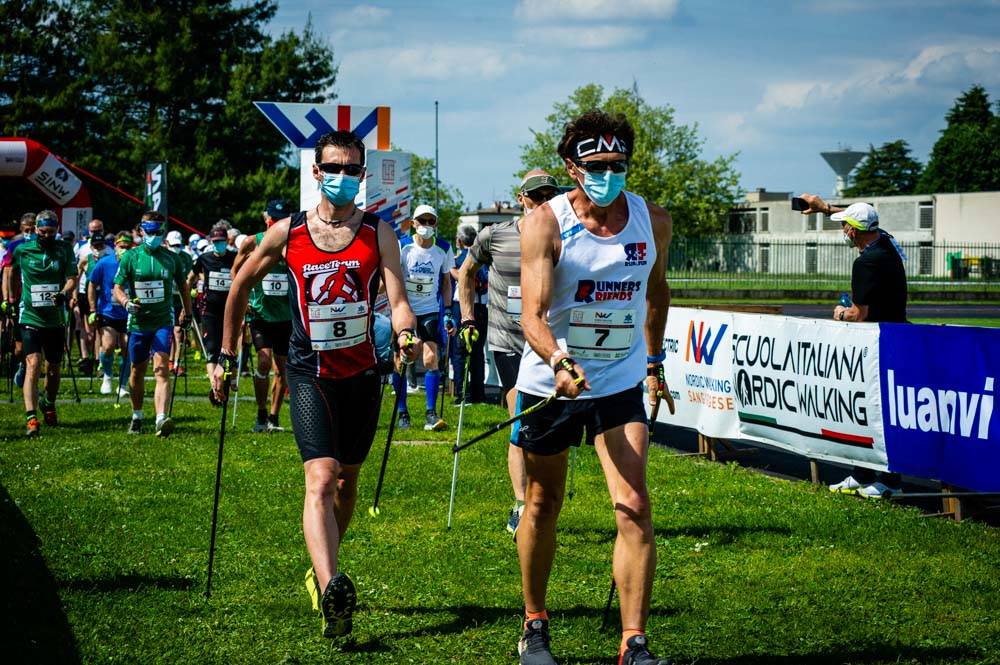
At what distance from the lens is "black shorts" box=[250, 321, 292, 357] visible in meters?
13.0

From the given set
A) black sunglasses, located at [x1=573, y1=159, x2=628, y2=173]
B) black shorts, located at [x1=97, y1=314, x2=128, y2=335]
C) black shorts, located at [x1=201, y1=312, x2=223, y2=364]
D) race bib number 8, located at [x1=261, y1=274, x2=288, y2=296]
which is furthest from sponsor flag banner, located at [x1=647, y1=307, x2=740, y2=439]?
black shorts, located at [x1=97, y1=314, x2=128, y2=335]

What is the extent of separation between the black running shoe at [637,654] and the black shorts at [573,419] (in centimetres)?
88

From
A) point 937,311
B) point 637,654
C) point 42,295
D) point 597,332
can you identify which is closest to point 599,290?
point 597,332

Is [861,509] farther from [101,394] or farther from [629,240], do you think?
[101,394]

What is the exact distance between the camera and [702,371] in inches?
482

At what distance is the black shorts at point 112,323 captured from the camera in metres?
16.3

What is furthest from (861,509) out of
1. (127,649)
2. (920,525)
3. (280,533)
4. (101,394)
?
(101,394)

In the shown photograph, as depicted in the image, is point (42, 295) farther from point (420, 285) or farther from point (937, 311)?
point (937, 311)

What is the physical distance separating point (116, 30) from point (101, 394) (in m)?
42.0

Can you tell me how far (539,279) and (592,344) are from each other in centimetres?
40

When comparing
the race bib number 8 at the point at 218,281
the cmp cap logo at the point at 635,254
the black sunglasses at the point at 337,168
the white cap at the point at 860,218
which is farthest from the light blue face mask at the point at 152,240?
the cmp cap logo at the point at 635,254

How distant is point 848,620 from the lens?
6.01 meters

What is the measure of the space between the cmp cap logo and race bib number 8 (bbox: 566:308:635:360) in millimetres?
211

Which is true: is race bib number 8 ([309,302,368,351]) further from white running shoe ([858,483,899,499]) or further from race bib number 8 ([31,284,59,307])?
race bib number 8 ([31,284,59,307])
